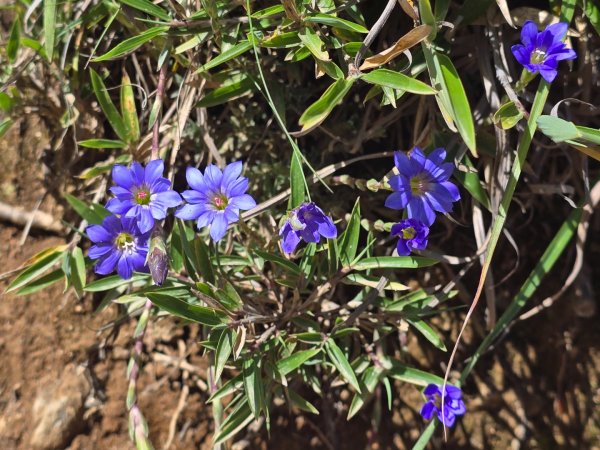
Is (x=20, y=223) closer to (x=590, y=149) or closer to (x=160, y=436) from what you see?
(x=160, y=436)

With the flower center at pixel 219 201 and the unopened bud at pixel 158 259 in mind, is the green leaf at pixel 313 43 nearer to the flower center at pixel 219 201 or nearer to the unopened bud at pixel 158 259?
the flower center at pixel 219 201

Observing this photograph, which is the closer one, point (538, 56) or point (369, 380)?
point (538, 56)

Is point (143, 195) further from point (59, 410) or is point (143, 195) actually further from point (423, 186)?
point (59, 410)

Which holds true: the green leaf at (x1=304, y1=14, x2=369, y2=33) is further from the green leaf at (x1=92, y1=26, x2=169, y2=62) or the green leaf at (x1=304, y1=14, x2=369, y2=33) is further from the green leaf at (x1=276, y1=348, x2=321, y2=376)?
the green leaf at (x1=276, y1=348, x2=321, y2=376)

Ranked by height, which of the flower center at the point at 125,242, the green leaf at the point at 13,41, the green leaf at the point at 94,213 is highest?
the green leaf at the point at 13,41

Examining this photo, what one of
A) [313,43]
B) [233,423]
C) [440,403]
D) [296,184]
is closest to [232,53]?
[313,43]

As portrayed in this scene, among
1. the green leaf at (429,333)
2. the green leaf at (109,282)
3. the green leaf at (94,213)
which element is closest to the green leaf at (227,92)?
the green leaf at (94,213)

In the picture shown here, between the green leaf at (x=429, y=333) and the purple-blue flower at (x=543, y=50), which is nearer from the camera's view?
the purple-blue flower at (x=543, y=50)
